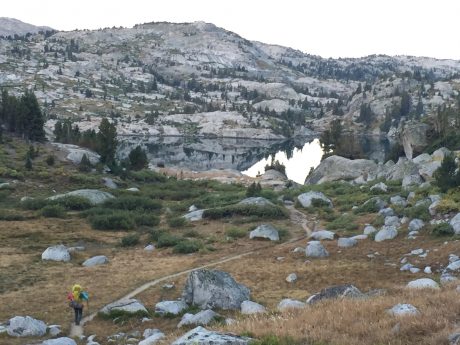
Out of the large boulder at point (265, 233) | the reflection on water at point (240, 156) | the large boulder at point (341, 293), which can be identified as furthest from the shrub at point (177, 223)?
the reflection on water at point (240, 156)

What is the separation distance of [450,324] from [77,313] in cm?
1634

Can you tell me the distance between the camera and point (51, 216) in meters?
49.8

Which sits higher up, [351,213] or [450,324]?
[450,324]

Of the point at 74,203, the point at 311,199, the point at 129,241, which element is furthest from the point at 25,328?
the point at 311,199

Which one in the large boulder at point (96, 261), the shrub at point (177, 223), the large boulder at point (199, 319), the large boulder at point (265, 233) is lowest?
the shrub at point (177, 223)

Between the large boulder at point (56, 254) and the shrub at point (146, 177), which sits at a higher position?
the large boulder at point (56, 254)

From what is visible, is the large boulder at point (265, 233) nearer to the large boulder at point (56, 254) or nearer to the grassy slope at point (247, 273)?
the grassy slope at point (247, 273)

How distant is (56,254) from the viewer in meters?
34.2

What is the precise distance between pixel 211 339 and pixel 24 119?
91.5 meters

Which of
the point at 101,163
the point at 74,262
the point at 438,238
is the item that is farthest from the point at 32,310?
the point at 101,163

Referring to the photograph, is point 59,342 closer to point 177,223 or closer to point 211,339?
point 211,339

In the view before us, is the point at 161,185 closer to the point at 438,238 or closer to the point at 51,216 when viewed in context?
the point at 51,216

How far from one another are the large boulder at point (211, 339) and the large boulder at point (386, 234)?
83.8 ft

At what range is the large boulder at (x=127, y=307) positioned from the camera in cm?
2169
